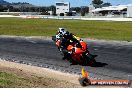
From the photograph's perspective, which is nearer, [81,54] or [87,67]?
[87,67]

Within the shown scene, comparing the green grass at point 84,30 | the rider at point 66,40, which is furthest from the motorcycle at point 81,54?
the green grass at point 84,30

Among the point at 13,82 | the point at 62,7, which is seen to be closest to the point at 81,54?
the point at 13,82

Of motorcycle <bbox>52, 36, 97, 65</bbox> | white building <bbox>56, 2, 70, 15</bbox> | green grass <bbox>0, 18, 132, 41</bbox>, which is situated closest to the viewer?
motorcycle <bbox>52, 36, 97, 65</bbox>

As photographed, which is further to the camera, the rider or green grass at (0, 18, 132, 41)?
green grass at (0, 18, 132, 41)

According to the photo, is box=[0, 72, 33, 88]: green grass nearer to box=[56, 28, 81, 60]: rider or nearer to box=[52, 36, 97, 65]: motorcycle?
box=[52, 36, 97, 65]: motorcycle

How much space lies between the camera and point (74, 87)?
1184 centimetres

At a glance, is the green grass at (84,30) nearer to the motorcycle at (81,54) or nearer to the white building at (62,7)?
the motorcycle at (81,54)

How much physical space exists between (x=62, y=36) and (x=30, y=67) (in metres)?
2.57

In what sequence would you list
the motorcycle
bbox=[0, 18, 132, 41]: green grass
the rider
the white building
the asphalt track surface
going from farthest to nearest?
the white building
bbox=[0, 18, 132, 41]: green grass
the rider
the motorcycle
the asphalt track surface

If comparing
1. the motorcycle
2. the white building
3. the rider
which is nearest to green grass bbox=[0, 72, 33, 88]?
the motorcycle

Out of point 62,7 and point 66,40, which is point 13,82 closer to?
point 66,40

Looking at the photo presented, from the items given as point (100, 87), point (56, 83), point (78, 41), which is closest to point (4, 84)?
point (56, 83)

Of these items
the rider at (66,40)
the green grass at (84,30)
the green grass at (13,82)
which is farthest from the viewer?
the green grass at (84,30)

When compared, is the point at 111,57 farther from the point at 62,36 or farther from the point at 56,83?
the point at 56,83
